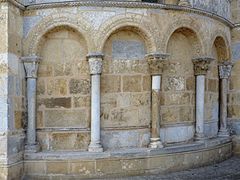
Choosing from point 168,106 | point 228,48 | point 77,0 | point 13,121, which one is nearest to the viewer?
point 13,121

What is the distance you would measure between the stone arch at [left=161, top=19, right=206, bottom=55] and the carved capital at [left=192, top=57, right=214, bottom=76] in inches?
6.1

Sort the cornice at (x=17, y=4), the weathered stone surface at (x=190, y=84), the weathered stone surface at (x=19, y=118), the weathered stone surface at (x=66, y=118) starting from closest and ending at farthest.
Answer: the cornice at (x=17, y=4)
the weathered stone surface at (x=19, y=118)
the weathered stone surface at (x=66, y=118)
the weathered stone surface at (x=190, y=84)

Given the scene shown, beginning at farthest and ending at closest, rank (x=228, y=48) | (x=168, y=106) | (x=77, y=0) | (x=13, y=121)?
(x=228, y=48) < (x=168, y=106) < (x=77, y=0) < (x=13, y=121)

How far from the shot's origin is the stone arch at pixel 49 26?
614 centimetres

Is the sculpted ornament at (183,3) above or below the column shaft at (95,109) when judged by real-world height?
above

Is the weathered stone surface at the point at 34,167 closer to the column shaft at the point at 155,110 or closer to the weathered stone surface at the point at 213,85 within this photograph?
the column shaft at the point at 155,110

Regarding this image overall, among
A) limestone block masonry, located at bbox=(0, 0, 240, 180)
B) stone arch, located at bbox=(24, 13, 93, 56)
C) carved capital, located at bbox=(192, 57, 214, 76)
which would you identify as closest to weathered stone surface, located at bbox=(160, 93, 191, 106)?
limestone block masonry, located at bbox=(0, 0, 240, 180)

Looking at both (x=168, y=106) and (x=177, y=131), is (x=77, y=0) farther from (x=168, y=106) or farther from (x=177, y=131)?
(x=177, y=131)

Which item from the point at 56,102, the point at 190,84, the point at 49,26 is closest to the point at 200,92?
the point at 190,84

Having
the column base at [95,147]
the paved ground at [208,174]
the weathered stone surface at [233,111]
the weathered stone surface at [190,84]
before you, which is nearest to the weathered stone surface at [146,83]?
the weathered stone surface at [190,84]

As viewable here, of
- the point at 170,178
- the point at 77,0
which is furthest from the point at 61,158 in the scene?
the point at 77,0

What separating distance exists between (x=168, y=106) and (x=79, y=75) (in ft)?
6.30

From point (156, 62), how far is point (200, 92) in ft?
4.67

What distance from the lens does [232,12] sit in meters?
8.75
